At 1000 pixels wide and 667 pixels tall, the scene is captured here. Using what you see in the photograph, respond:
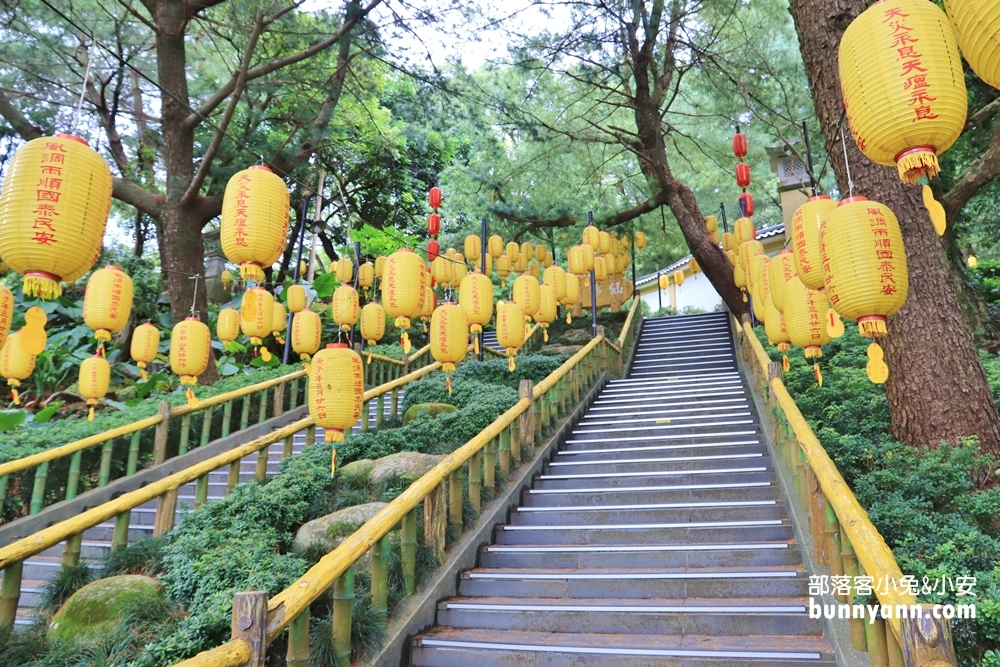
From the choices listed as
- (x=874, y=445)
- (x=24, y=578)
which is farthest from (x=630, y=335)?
(x=24, y=578)

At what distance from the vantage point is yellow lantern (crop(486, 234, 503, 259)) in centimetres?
1227

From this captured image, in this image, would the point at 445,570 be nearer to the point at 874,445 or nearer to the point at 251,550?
the point at 251,550

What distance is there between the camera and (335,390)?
5770 mm

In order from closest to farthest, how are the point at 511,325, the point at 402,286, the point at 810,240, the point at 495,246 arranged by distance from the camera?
the point at 810,240, the point at 402,286, the point at 511,325, the point at 495,246

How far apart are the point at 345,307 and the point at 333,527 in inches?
182

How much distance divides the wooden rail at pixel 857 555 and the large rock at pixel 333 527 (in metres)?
3.24

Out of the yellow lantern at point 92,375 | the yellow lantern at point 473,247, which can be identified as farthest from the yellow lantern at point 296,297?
the yellow lantern at point 473,247

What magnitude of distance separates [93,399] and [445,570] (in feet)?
18.9

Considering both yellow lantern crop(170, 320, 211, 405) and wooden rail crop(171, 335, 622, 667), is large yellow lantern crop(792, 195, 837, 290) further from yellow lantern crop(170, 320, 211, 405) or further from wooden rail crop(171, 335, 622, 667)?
yellow lantern crop(170, 320, 211, 405)

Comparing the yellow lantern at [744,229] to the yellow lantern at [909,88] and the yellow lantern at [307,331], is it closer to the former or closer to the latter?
the yellow lantern at [307,331]

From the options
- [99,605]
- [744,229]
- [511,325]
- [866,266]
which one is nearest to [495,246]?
[511,325]

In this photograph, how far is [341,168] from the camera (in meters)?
16.4

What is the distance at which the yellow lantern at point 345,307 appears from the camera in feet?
29.2

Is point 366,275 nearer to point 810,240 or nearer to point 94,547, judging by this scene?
point 94,547
